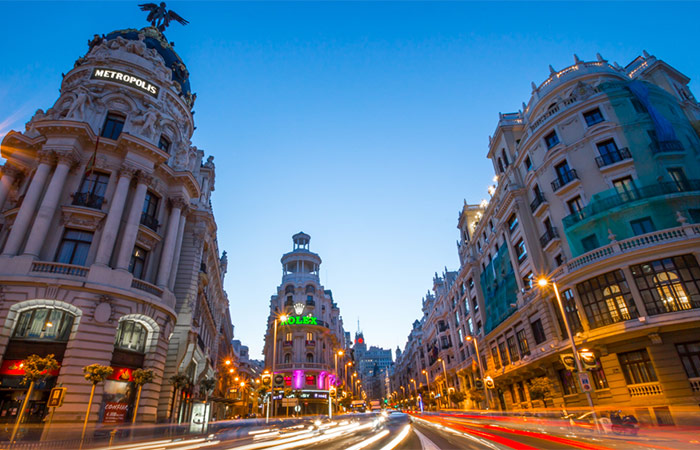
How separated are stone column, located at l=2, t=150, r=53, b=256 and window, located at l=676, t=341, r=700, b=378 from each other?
42027 mm

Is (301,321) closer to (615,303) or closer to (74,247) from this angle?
(74,247)

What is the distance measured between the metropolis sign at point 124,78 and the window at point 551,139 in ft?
123

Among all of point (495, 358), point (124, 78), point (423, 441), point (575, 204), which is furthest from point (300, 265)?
point (423, 441)

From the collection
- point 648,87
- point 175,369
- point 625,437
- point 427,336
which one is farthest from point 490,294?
point 427,336

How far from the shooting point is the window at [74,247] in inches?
936

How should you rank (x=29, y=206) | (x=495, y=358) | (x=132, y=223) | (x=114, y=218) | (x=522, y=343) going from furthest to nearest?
(x=495, y=358)
(x=522, y=343)
(x=132, y=223)
(x=114, y=218)
(x=29, y=206)

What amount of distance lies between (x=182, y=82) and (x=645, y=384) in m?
48.3

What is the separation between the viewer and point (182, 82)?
1550 inches

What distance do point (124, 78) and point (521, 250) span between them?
42.0 metres

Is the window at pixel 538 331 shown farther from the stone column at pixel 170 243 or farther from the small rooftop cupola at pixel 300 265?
the small rooftop cupola at pixel 300 265

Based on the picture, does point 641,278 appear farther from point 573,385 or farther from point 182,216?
point 182,216

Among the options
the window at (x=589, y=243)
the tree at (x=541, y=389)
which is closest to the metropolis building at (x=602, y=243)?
the window at (x=589, y=243)

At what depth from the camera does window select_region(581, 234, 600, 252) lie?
28378 mm

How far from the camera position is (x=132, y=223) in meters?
25.6
